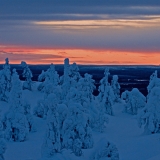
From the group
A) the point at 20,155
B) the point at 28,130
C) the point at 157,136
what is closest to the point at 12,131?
the point at 28,130

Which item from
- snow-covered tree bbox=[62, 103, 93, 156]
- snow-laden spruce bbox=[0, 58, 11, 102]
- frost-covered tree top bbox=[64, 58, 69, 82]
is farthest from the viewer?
snow-laden spruce bbox=[0, 58, 11, 102]

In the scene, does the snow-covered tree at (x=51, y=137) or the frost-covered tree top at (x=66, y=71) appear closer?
the snow-covered tree at (x=51, y=137)

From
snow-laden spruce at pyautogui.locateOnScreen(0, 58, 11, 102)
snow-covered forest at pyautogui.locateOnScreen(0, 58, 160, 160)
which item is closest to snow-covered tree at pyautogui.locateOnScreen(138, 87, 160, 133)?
snow-covered forest at pyautogui.locateOnScreen(0, 58, 160, 160)

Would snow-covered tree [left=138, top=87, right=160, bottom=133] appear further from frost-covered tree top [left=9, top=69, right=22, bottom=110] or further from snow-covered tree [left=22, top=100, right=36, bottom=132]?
frost-covered tree top [left=9, top=69, right=22, bottom=110]

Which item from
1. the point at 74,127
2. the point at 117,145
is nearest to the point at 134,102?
the point at 117,145

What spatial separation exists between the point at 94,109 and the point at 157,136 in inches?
463

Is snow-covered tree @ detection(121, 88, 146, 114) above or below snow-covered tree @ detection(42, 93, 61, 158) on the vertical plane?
above

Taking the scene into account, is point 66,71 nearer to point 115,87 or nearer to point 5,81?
point 5,81

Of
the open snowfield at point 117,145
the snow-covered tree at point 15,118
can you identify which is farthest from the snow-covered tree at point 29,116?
the snow-covered tree at point 15,118

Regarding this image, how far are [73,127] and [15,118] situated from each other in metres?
10.2

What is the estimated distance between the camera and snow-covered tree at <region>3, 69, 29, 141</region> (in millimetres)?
48781

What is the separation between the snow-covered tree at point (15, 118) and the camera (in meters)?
48.8

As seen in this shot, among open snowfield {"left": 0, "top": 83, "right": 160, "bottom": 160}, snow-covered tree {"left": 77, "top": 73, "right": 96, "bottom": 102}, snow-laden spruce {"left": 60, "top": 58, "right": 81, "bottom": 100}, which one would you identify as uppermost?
snow-laden spruce {"left": 60, "top": 58, "right": 81, "bottom": 100}

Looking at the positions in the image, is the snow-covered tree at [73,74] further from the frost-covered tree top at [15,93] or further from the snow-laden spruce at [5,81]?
the frost-covered tree top at [15,93]
